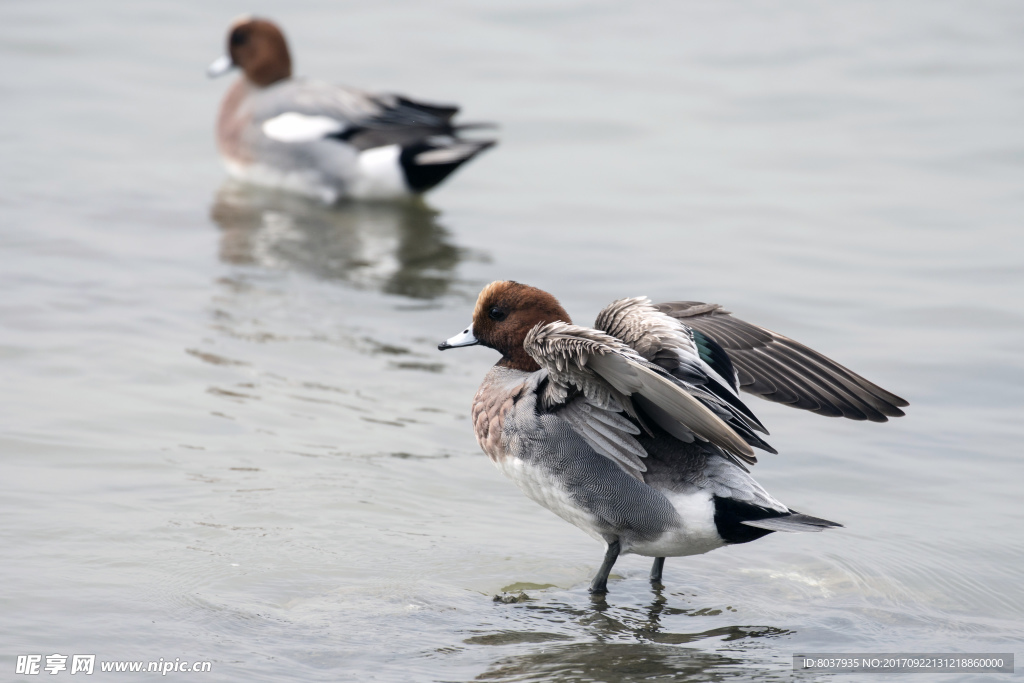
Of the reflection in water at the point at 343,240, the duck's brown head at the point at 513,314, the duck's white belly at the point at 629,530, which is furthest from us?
the reflection in water at the point at 343,240

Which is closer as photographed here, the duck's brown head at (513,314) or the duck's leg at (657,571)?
the duck's leg at (657,571)

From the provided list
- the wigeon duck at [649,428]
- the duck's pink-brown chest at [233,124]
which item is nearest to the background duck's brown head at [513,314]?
the wigeon duck at [649,428]

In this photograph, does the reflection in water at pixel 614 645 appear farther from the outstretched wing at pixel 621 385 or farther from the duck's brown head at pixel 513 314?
the duck's brown head at pixel 513 314

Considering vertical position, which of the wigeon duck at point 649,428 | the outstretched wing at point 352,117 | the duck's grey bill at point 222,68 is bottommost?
the wigeon duck at point 649,428

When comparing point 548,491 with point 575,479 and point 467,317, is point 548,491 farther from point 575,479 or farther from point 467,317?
point 467,317

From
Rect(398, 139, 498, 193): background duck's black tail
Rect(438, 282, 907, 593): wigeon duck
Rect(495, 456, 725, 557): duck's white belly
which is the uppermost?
Rect(398, 139, 498, 193): background duck's black tail

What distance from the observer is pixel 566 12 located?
1314cm

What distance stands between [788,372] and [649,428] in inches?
24.5

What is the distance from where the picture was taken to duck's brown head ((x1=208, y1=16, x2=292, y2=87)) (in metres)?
9.93

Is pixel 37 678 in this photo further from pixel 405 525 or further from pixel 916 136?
pixel 916 136

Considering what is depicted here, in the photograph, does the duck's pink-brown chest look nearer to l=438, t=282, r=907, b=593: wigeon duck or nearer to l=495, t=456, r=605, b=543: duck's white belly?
l=438, t=282, r=907, b=593: wigeon duck

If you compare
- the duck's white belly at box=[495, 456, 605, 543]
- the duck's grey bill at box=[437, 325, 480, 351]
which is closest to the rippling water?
the duck's white belly at box=[495, 456, 605, 543]

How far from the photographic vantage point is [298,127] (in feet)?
31.0

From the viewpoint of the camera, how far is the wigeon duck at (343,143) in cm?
918
